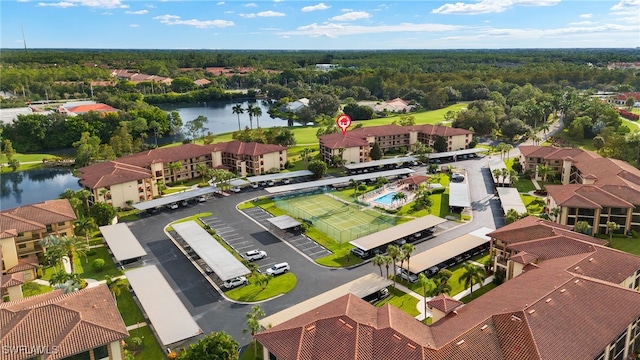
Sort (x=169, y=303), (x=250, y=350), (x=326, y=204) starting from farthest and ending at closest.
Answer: (x=326, y=204), (x=169, y=303), (x=250, y=350)

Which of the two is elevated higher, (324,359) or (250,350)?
(324,359)

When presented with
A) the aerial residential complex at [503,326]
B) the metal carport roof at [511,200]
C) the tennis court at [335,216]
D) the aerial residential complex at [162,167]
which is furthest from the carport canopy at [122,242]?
the metal carport roof at [511,200]

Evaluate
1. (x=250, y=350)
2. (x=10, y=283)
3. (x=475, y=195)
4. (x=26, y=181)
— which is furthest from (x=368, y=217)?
(x=26, y=181)

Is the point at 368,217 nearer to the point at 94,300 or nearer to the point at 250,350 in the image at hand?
the point at 250,350

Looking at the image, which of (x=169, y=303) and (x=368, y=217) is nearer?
(x=169, y=303)

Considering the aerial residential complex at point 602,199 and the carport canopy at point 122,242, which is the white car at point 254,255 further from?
the aerial residential complex at point 602,199

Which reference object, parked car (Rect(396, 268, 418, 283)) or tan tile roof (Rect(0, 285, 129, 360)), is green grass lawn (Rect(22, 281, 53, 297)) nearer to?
tan tile roof (Rect(0, 285, 129, 360))
